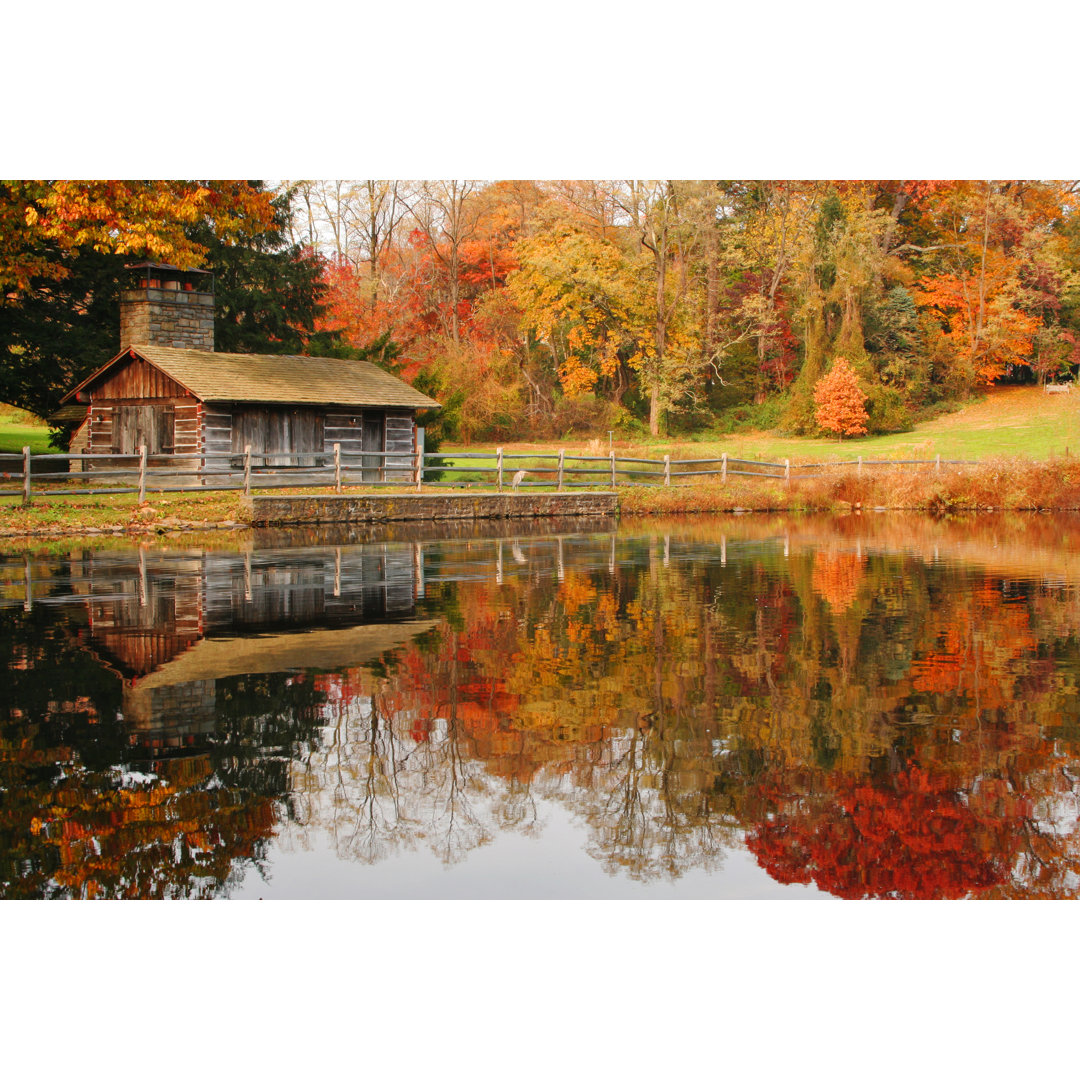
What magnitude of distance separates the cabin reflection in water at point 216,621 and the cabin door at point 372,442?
575 inches

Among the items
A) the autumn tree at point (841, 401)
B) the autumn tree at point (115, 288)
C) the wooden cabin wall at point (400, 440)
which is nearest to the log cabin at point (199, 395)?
the wooden cabin wall at point (400, 440)

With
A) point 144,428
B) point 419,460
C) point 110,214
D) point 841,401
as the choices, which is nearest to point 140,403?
point 144,428

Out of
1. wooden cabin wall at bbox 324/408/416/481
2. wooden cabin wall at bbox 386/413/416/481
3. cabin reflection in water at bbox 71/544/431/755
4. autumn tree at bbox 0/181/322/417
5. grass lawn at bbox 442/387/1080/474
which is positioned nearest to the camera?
cabin reflection in water at bbox 71/544/431/755

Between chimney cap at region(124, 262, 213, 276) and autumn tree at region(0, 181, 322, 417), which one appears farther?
chimney cap at region(124, 262, 213, 276)

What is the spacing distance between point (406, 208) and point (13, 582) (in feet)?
141

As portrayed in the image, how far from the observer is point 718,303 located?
58969mm

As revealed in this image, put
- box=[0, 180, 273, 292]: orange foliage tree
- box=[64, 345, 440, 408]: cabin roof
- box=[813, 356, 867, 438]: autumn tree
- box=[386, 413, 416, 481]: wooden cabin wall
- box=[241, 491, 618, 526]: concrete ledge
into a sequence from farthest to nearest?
box=[813, 356, 867, 438]: autumn tree < box=[386, 413, 416, 481]: wooden cabin wall < box=[64, 345, 440, 408]: cabin roof < box=[241, 491, 618, 526]: concrete ledge < box=[0, 180, 273, 292]: orange foliage tree

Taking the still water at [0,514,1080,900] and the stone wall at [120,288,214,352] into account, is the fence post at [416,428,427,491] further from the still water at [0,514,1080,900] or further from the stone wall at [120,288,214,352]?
the still water at [0,514,1080,900]

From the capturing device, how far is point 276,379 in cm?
3161

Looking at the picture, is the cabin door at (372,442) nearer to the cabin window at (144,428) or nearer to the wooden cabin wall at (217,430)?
the wooden cabin wall at (217,430)

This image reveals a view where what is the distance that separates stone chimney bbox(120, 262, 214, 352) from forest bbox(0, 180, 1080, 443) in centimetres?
1589

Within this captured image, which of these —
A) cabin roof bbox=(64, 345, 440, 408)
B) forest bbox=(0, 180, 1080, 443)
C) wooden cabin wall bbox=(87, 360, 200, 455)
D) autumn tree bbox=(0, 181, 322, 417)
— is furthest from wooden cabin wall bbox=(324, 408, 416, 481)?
forest bbox=(0, 180, 1080, 443)

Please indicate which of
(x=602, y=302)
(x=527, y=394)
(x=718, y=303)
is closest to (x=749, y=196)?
(x=718, y=303)

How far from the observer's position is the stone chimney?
30.7m
